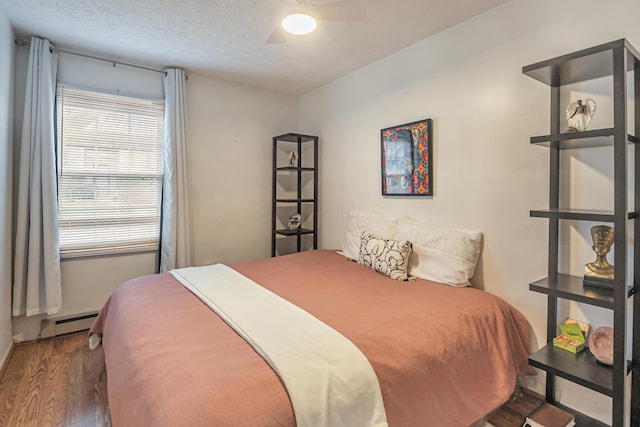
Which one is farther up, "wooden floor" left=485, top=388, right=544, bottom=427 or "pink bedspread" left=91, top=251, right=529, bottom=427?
"pink bedspread" left=91, top=251, right=529, bottom=427

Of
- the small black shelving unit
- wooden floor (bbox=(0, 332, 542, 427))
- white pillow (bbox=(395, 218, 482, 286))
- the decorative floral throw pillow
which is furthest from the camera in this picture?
the small black shelving unit

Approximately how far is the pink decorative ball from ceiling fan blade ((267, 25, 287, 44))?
8.56 feet

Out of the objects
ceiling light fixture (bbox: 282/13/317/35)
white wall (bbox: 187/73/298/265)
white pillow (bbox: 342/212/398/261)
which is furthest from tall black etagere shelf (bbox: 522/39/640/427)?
white wall (bbox: 187/73/298/265)

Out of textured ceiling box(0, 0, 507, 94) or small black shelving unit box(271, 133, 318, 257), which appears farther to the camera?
small black shelving unit box(271, 133, 318, 257)

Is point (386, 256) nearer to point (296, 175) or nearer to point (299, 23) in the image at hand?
point (299, 23)

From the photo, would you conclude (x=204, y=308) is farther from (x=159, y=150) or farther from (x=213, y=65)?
(x=213, y=65)

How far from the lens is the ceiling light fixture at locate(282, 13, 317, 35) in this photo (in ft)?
6.76

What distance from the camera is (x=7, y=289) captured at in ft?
7.95

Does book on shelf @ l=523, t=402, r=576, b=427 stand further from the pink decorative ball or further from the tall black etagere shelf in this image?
the pink decorative ball

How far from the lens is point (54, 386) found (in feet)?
6.80

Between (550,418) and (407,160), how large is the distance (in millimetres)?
1840

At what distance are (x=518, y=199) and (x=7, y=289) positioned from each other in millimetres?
3650

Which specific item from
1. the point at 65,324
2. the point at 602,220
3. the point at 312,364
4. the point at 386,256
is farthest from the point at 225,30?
the point at 65,324

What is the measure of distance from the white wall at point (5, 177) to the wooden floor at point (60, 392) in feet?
0.69
